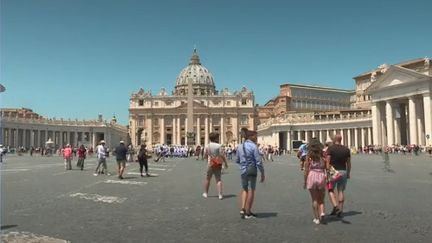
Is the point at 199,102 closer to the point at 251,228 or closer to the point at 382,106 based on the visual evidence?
the point at 382,106

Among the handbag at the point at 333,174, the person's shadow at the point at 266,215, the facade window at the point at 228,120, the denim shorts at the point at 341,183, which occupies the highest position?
the facade window at the point at 228,120

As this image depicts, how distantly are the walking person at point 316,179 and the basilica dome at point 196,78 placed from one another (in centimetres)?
14784

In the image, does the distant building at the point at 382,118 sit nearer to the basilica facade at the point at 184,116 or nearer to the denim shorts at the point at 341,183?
the basilica facade at the point at 184,116

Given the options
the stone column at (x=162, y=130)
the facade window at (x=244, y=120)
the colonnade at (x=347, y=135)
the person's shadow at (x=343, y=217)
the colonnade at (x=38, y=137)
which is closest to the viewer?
the person's shadow at (x=343, y=217)

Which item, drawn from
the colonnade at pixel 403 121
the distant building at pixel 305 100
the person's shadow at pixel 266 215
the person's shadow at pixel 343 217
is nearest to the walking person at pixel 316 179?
the person's shadow at pixel 343 217

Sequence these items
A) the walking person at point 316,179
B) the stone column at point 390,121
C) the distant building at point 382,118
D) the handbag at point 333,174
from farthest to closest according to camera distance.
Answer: the stone column at point 390,121
the distant building at point 382,118
the handbag at point 333,174
the walking person at point 316,179

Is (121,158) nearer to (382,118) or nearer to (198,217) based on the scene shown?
(198,217)

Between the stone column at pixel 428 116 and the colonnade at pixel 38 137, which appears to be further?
the colonnade at pixel 38 137

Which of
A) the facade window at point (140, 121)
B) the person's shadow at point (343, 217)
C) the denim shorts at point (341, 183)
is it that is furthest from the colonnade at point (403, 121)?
the facade window at point (140, 121)

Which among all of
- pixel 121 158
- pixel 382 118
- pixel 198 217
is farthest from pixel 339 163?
pixel 382 118

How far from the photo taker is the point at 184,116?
445ft

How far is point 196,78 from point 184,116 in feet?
96.0

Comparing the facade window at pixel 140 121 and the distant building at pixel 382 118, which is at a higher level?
the facade window at pixel 140 121

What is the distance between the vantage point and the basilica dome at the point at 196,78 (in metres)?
159
